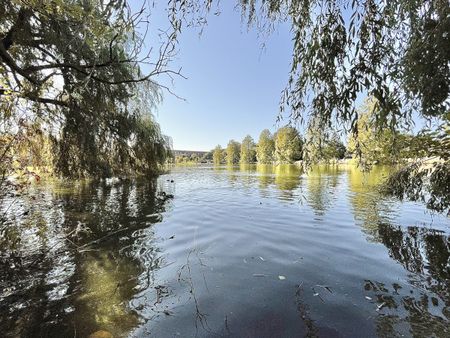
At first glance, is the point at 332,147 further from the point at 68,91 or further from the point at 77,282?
the point at 68,91

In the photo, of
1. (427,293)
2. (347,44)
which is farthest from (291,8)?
(427,293)

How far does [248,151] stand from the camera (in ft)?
312

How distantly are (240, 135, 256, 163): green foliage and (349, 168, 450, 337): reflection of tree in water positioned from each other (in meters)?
87.0

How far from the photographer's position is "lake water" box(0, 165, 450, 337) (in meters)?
3.23

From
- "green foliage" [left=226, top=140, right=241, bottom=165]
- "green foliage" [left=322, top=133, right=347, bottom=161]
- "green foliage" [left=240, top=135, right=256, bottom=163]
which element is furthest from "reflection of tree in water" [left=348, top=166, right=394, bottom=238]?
"green foliage" [left=226, top=140, right=241, bottom=165]

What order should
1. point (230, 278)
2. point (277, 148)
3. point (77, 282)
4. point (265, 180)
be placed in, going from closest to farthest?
point (77, 282), point (230, 278), point (277, 148), point (265, 180)

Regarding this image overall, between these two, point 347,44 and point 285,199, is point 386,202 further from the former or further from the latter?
point 347,44

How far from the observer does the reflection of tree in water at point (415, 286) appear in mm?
3170

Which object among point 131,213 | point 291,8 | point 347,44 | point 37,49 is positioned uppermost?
point 37,49

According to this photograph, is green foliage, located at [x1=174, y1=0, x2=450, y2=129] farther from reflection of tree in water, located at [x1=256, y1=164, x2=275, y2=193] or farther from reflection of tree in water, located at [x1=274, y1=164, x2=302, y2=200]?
reflection of tree in water, located at [x1=256, y1=164, x2=275, y2=193]

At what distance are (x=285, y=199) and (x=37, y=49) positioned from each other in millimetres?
10454

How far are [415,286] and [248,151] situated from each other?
91.5 m

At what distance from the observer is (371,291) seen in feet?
13.2

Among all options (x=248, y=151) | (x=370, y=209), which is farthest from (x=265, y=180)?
(x=248, y=151)
